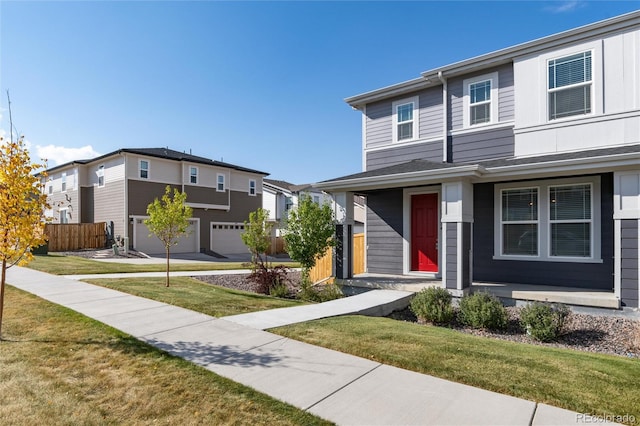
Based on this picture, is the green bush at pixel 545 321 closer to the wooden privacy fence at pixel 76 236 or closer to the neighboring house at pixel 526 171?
the neighboring house at pixel 526 171

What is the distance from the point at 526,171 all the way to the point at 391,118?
4.61 m

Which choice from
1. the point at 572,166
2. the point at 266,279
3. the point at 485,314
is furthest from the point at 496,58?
the point at 266,279

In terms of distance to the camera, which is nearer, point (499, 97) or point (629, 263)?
point (629, 263)

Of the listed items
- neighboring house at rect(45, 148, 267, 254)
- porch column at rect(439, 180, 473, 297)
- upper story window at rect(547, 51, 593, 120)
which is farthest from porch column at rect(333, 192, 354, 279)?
neighboring house at rect(45, 148, 267, 254)

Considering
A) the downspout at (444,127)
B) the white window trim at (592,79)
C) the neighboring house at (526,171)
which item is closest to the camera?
the neighboring house at (526,171)

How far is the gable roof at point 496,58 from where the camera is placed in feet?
24.9

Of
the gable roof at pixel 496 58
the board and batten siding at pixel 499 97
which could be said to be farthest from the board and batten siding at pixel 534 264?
the gable roof at pixel 496 58

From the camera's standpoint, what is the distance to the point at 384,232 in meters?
10.7

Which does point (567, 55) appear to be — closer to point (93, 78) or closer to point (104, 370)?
point (104, 370)

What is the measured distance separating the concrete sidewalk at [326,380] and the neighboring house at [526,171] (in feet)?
15.1

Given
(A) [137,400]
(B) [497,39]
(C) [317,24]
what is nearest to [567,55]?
(B) [497,39]

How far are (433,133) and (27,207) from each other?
9.32m

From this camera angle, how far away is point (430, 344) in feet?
15.4

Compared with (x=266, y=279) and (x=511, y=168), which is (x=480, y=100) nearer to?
(x=511, y=168)
